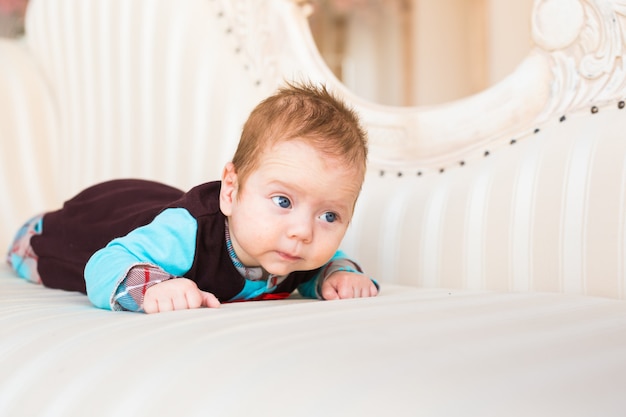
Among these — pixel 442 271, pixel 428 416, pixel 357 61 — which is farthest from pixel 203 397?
pixel 357 61

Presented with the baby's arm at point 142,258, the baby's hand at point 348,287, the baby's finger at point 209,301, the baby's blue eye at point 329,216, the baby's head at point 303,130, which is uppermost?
the baby's head at point 303,130

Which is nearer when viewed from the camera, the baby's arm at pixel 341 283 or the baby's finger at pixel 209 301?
the baby's finger at pixel 209 301

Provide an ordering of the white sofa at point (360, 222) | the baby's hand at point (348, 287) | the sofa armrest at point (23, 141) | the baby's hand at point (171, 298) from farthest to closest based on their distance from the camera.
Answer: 1. the sofa armrest at point (23, 141)
2. the baby's hand at point (348, 287)
3. the baby's hand at point (171, 298)
4. the white sofa at point (360, 222)

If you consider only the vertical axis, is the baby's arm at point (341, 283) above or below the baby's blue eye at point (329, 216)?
below

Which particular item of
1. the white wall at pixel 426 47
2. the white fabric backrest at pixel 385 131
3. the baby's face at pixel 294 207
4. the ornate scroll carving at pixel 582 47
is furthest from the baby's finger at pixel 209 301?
the white wall at pixel 426 47

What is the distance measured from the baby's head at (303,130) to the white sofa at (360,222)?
233 mm

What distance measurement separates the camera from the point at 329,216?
1158 mm

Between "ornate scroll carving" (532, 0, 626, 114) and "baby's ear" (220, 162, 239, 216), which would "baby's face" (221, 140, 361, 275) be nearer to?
"baby's ear" (220, 162, 239, 216)

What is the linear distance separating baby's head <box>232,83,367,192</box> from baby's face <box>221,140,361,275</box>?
1 cm

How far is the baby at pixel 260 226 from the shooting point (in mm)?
1103

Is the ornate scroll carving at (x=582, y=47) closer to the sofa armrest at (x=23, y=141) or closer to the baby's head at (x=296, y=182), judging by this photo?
the baby's head at (x=296, y=182)

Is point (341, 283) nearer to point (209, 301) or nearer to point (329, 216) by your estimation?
point (329, 216)

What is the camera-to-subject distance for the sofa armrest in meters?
2.41

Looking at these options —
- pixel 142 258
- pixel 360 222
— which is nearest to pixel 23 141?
pixel 360 222
